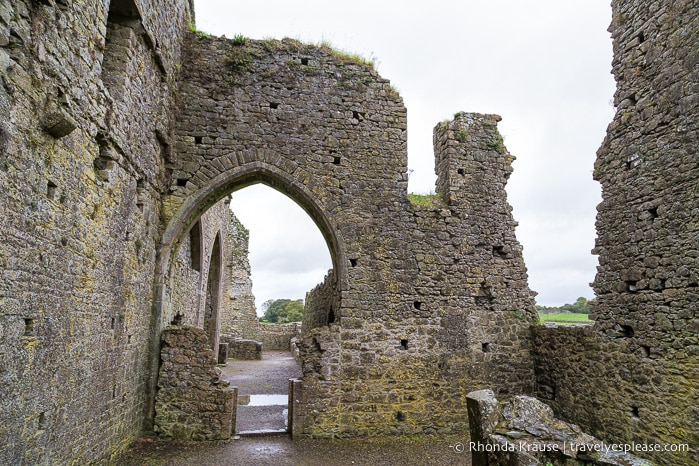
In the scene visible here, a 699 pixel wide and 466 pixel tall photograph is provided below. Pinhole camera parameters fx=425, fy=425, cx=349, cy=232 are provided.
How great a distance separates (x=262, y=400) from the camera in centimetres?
991

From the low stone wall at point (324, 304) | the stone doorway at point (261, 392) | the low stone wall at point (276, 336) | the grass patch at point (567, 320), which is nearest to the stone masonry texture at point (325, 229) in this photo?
the stone doorway at point (261, 392)

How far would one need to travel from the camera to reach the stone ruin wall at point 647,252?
220 inches

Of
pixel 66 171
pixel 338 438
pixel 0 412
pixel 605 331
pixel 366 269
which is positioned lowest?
pixel 338 438

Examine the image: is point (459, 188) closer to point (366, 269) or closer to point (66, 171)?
point (366, 269)

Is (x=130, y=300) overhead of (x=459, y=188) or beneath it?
beneath

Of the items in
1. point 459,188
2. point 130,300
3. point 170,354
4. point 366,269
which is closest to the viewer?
point 130,300

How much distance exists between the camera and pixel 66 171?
4332 millimetres

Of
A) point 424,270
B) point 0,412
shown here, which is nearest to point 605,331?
point 424,270

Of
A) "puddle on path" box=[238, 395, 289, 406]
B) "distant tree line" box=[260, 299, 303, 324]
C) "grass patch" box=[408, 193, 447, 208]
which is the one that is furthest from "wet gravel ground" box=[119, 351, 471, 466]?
"distant tree line" box=[260, 299, 303, 324]

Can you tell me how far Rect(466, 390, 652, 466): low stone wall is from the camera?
12.0 feet

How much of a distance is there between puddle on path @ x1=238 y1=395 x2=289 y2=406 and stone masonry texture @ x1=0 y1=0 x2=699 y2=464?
96.6 inches

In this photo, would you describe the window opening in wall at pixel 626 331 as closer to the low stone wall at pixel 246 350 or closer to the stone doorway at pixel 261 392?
the stone doorway at pixel 261 392

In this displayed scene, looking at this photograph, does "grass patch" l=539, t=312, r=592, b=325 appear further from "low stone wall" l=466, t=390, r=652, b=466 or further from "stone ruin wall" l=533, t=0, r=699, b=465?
"low stone wall" l=466, t=390, r=652, b=466

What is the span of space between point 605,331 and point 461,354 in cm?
248
